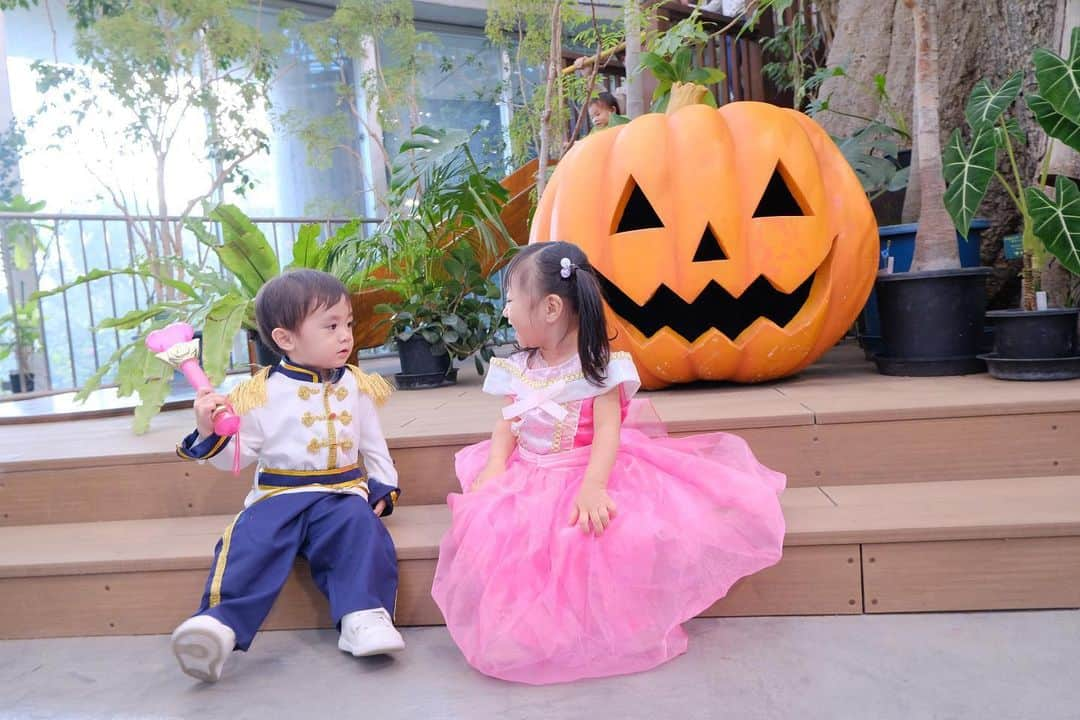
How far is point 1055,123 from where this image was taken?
6.75 feet

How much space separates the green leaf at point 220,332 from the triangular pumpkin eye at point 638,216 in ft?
4.01

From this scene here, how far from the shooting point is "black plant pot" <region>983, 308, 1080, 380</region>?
2.01m

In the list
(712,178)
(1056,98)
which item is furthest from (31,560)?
(1056,98)

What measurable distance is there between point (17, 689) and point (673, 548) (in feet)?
3.75

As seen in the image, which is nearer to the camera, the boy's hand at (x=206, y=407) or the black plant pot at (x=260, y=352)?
the boy's hand at (x=206, y=407)

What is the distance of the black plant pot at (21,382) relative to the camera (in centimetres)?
500

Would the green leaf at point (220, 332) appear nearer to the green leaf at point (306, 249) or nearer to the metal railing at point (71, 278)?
the green leaf at point (306, 249)

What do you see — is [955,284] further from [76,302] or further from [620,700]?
[76,302]

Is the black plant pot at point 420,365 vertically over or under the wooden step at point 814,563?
over

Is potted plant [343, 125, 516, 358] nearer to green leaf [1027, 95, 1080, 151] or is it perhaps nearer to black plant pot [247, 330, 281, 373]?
black plant pot [247, 330, 281, 373]

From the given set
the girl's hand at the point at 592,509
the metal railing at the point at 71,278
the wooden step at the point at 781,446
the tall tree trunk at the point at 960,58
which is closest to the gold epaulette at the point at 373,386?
the wooden step at the point at 781,446

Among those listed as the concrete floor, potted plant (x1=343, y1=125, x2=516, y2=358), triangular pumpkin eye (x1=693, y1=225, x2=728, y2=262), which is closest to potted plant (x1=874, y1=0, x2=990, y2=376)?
triangular pumpkin eye (x1=693, y1=225, x2=728, y2=262)

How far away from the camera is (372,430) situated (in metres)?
1.74

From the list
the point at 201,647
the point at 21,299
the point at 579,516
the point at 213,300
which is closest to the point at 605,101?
the point at 213,300
